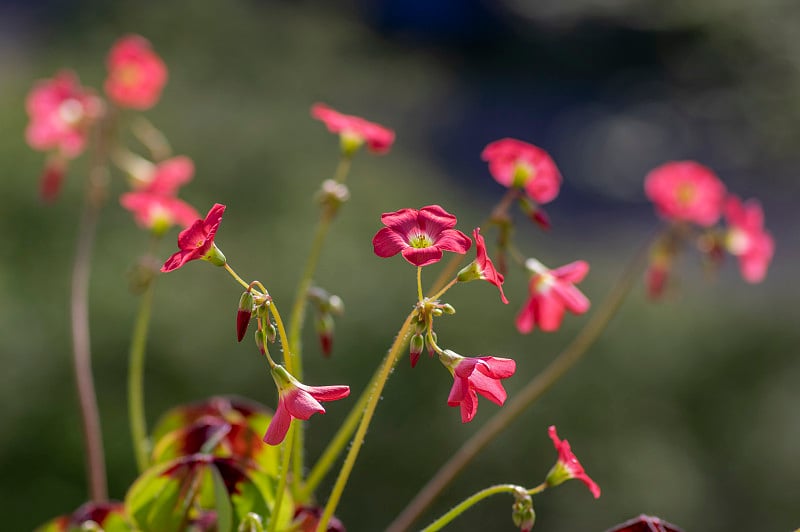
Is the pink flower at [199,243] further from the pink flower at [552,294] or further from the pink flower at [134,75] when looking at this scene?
the pink flower at [134,75]

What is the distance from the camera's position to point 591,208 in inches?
164

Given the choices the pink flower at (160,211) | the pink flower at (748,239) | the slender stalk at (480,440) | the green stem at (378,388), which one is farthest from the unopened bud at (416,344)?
the pink flower at (748,239)

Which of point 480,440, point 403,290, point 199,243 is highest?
point 199,243

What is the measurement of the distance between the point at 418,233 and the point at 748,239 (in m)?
0.46

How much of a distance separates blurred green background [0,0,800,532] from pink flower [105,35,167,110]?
19.7 inches

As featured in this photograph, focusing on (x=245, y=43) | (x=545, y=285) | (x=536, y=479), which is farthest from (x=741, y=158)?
(x=545, y=285)

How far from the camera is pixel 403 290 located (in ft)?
7.88

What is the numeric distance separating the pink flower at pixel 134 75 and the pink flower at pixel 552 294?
16.8 inches

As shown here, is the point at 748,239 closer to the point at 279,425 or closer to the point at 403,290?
the point at 279,425

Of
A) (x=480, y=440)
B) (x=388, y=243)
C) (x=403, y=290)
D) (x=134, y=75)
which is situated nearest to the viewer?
(x=388, y=243)

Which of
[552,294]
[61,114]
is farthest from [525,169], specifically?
[61,114]

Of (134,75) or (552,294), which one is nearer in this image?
(552,294)

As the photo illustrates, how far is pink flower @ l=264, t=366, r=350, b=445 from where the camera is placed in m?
0.43

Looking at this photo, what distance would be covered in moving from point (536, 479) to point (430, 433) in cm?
25
